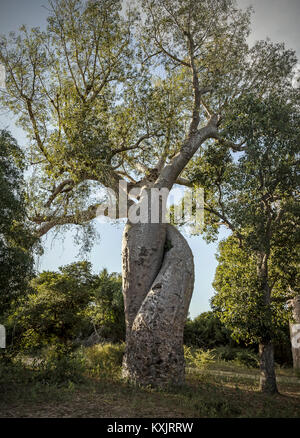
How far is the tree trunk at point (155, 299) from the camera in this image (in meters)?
7.07

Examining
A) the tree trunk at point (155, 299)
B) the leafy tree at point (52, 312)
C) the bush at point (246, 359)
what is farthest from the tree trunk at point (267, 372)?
the bush at point (246, 359)

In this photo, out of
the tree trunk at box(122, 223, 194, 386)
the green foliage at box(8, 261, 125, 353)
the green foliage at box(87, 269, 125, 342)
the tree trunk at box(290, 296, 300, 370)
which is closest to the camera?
the tree trunk at box(122, 223, 194, 386)

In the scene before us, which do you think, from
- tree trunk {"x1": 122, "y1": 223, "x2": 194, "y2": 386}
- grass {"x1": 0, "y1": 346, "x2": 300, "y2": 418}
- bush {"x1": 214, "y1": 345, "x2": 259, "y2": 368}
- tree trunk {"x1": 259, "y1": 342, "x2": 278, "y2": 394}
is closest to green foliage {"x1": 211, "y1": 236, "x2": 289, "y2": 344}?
tree trunk {"x1": 259, "y1": 342, "x2": 278, "y2": 394}

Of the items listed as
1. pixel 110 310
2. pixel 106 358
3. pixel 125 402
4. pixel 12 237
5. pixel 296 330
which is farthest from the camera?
pixel 110 310

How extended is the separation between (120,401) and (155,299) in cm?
255

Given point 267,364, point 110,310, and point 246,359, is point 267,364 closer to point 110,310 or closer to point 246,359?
point 246,359

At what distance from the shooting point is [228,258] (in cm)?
1142

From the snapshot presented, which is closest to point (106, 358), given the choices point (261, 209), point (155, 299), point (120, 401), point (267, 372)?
point (155, 299)

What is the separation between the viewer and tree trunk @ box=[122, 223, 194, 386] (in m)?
7.07

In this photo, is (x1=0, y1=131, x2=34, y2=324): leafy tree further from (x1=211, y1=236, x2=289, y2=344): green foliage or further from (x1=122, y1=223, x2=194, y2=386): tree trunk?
(x1=211, y1=236, x2=289, y2=344): green foliage

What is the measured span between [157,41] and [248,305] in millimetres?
9751

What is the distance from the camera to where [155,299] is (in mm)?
7637

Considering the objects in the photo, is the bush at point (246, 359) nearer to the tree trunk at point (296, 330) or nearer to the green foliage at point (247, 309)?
the tree trunk at point (296, 330)

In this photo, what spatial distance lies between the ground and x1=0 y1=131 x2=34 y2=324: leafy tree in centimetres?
187
